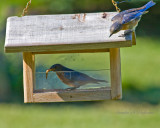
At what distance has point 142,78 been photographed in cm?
1046

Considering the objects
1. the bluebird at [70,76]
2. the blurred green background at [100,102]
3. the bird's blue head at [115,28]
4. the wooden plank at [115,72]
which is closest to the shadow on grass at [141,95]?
the blurred green background at [100,102]

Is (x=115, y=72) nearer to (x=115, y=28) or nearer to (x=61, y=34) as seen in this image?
(x=115, y=28)

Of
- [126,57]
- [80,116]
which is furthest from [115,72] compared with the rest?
[126,57]

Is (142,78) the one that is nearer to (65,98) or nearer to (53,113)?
(53,113)

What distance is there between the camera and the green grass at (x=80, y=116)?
7.52 meters

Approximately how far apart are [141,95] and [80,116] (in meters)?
2.22

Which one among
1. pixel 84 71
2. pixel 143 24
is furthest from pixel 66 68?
pixel 143 24

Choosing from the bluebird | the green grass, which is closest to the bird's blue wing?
the bluebird

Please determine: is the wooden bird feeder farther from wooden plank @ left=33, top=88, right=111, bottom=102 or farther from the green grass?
Answer: the green grass

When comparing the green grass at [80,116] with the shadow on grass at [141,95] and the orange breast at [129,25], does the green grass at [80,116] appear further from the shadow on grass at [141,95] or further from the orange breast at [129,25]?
the orange breast at [129,25]

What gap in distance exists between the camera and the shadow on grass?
9398 millimetres

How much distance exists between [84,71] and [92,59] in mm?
152

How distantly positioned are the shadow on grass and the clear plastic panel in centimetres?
529

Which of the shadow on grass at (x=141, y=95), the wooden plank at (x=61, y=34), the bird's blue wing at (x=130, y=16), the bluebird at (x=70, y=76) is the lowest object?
the shadow on grass at (x=141, y=95)
